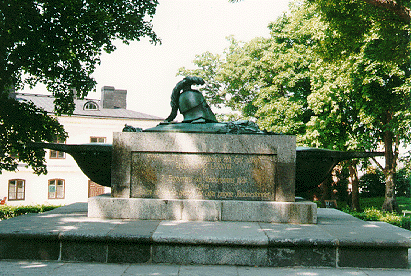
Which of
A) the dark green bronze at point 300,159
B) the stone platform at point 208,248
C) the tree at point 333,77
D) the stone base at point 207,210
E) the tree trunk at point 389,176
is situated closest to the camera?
the stone platform at point 208,248

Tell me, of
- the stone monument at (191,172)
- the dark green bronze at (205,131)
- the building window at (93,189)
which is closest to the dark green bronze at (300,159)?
the dark green bronze at (205,131)

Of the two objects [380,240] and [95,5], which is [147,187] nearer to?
[380,240]

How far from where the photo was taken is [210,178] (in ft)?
23.4

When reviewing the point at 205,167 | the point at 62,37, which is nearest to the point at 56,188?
the point at 62,37

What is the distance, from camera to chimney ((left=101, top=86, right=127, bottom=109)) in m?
40.6

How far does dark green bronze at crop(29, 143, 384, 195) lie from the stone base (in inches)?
31.0

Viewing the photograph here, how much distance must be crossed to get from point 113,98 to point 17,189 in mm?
13474

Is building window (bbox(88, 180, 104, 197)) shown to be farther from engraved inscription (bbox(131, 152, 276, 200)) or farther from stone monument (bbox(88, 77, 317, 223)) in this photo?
engraved inscription (bbox(131, 152, 276, 200))

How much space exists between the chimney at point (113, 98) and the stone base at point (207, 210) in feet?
115

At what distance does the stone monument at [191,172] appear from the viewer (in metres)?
6.99

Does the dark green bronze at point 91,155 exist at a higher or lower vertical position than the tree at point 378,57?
lower

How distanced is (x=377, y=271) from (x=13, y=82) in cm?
1470

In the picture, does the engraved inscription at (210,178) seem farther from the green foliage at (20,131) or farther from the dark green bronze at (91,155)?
the green foliage at (20,131)

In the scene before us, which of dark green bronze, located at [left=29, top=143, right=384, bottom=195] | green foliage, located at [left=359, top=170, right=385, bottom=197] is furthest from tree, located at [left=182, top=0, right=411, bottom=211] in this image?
green foliage, located at [left=359, top=170, right=385, bottom=197]
